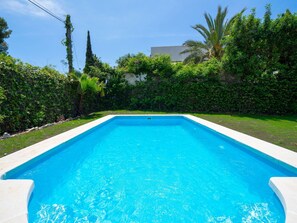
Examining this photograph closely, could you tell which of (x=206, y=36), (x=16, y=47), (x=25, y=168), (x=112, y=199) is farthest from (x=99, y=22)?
(x=112, y=199)

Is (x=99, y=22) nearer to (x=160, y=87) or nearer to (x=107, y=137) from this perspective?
(x=160, y=87)

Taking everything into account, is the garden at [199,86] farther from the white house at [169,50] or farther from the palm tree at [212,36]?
the white house at [169,50]

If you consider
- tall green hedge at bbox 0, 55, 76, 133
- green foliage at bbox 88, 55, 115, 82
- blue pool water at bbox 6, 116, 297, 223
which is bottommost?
blue pool water at bbox 6, 116, 297, 223

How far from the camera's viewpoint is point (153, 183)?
3.88 meters

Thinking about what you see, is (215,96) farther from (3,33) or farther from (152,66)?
(3,33)

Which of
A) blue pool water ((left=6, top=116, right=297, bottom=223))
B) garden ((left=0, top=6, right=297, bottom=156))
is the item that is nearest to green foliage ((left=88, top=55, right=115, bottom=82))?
garden ((left=0, top=6, right=297, bottom=156))

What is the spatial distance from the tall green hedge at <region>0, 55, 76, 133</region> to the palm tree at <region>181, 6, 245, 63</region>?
45.4 feet

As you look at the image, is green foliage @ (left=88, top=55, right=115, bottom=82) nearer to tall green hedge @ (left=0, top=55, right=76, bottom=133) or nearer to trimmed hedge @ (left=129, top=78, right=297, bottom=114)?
trimmed hedge @ (left=129, top=78, right=297, bottom=114)

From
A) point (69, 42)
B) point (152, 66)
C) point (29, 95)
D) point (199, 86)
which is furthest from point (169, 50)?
point (29, 95)

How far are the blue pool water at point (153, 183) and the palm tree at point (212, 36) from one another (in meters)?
14.5

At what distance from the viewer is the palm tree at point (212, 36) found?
18.2 m

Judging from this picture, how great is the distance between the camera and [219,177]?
4.21m

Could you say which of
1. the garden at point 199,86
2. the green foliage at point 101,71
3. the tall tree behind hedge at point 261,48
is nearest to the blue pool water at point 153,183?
the garden at point 199,86

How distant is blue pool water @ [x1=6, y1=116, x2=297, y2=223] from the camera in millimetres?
2867
